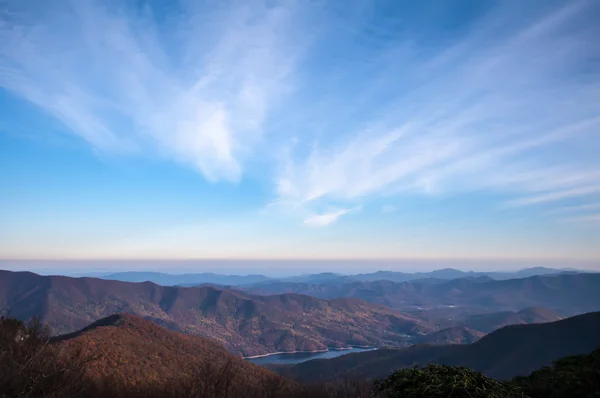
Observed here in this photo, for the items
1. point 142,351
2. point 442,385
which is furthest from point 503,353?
point 442,385

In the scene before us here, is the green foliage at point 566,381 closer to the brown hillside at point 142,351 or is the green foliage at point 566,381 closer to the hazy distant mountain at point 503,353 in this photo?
the brown hillside at point 142,351

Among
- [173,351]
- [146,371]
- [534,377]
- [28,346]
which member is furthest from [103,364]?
[534,377]

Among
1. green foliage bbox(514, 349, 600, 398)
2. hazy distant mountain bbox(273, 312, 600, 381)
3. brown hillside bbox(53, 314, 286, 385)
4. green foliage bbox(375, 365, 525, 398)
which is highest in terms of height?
A: green foliage bbox(375, 365, 525, 398)

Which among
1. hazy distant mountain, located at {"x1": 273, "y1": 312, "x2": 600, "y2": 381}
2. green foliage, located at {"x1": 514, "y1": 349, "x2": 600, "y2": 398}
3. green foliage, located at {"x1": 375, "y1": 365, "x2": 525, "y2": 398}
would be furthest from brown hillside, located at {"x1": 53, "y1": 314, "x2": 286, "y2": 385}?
green foliage, located at {"x1": 375, "y1": 365, "x2": 525, "y2": 398}

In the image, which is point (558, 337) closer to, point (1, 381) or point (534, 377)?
point (534, 377)

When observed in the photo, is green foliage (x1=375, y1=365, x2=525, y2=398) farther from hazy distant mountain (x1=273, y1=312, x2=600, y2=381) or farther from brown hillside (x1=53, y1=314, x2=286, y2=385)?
hazy distant mountain (x1=273, y1=312, x2=600, y2=381)

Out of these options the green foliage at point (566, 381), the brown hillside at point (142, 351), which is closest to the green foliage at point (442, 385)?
the green foliage at point (566, 381)
